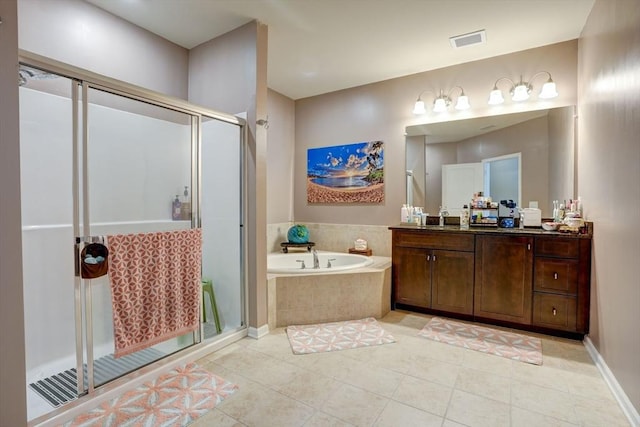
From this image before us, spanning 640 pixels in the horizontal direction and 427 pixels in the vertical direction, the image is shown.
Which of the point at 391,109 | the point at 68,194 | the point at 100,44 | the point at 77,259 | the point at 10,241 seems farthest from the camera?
the point at 391,109

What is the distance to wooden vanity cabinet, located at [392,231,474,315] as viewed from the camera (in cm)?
298

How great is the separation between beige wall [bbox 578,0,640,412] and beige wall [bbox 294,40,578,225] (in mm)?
411

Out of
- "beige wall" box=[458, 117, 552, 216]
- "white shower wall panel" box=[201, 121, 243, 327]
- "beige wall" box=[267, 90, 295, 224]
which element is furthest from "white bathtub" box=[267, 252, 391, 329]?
"beige wall" box=[458, 117, 552, 216]

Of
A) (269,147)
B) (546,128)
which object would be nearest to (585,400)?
(546,128)

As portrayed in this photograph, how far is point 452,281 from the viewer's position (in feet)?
9.94

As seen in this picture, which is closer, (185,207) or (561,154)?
(185,207)

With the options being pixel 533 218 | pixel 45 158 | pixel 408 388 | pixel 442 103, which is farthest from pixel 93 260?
pixel 533 218

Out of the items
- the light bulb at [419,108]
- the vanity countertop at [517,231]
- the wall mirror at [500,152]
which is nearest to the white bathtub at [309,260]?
the vanity countertop at [517,231]

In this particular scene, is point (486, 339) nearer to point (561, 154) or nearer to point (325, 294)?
point (325, 294)

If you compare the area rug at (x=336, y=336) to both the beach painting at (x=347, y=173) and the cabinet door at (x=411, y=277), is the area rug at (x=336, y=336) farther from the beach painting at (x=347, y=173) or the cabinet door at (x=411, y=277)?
the beach painting at (x=347, y=173)

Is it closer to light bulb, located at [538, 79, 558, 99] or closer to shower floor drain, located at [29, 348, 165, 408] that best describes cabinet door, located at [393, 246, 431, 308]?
light bulb, located at [538, 79, 558, 99]

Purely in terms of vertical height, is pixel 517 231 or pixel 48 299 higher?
pixel 517 231

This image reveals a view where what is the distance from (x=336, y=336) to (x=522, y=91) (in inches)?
114

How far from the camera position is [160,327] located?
210 centimetres
